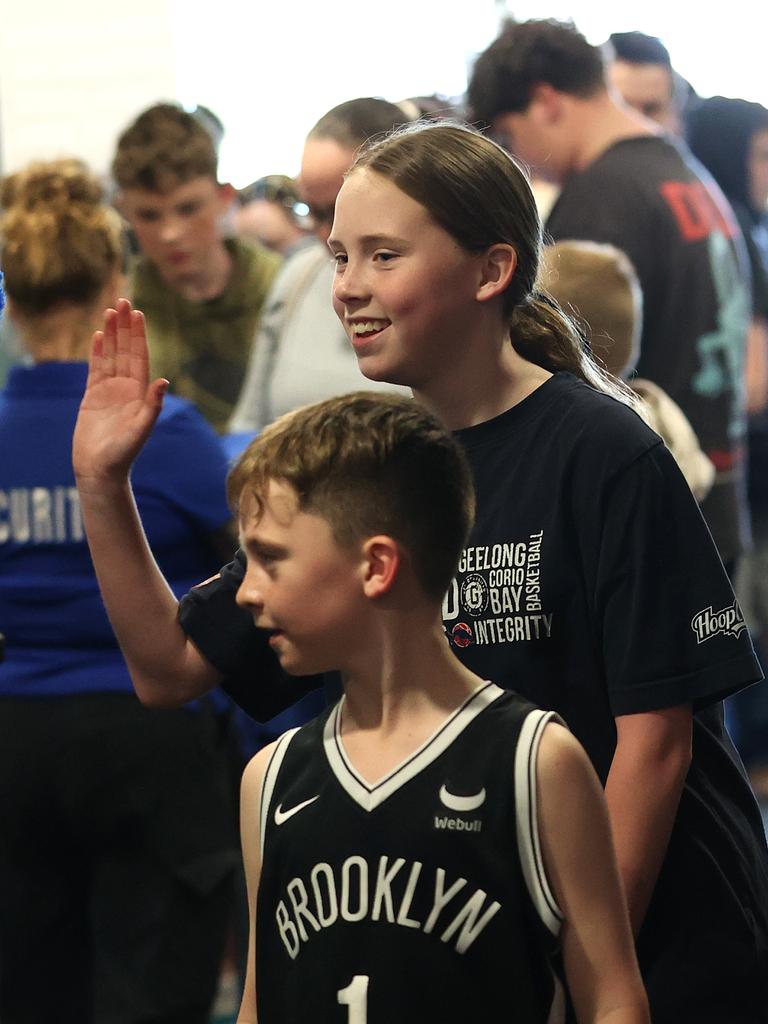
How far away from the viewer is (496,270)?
171cm

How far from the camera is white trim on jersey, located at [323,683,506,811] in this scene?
1.39 meters

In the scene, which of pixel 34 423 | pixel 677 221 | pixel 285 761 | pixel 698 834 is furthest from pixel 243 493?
pixel 677 221

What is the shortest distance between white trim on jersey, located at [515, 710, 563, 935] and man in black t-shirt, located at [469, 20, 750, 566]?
2293 mm

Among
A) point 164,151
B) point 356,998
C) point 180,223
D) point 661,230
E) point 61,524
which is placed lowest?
point 356,998

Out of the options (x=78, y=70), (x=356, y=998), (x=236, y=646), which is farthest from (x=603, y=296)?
(x=78, y=70)

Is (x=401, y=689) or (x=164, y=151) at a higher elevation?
(x=164, y=151)

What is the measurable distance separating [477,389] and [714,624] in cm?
33

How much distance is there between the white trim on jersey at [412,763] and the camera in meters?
1.39

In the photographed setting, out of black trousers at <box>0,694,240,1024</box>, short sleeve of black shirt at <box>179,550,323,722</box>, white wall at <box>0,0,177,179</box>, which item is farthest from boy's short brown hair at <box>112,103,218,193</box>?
white wall at <box>0,0,177,179</box>

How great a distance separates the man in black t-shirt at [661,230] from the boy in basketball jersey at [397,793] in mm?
2178

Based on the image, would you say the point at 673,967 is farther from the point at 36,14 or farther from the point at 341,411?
the point at 36,14

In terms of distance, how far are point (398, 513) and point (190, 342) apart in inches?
95.0

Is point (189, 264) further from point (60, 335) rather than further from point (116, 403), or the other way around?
point (116, 403)

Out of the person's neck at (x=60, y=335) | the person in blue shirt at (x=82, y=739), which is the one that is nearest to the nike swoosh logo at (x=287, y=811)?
the person in blue shirt at (x=82, y=739)
